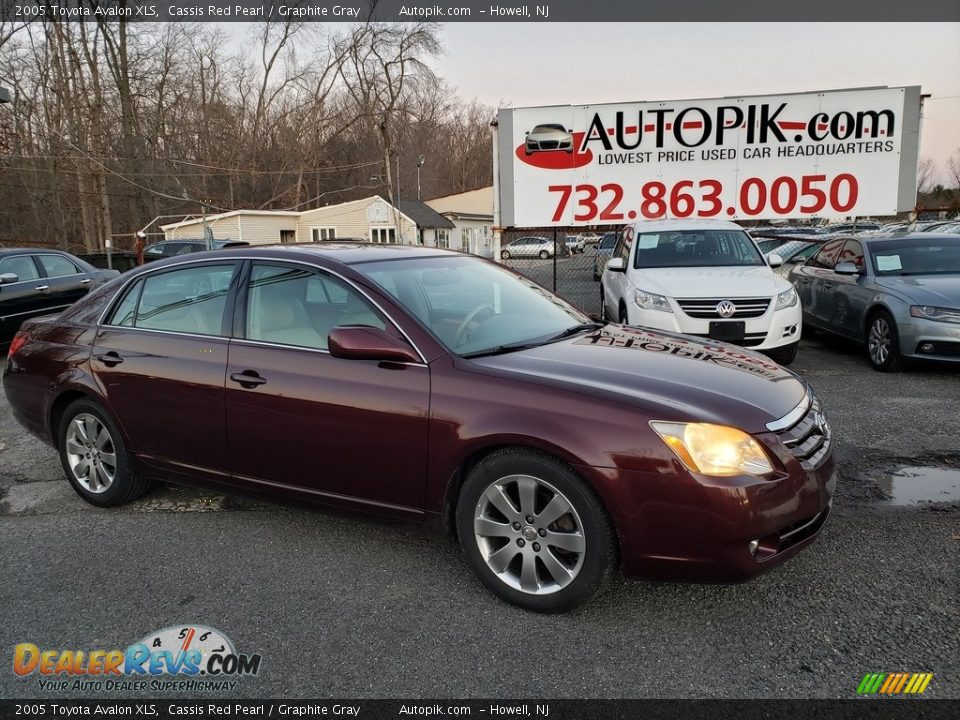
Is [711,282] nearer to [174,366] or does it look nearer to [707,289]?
[707,289]

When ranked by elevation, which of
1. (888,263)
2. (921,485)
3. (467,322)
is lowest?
(921,485)

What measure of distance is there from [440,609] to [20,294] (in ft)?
31.5

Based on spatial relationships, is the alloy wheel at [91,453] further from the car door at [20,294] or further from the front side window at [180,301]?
the car door at [20,294]

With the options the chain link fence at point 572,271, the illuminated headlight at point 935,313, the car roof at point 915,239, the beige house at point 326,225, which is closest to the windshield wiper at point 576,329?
the illuminated headlight at point 935,313

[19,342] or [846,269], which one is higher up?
[846,269]

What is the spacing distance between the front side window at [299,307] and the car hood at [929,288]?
20.5 ft

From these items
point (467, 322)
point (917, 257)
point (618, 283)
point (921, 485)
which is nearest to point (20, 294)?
point (618, 283)

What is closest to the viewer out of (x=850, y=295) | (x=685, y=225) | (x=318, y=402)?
(x=318, y=402)

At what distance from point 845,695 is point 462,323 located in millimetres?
2178

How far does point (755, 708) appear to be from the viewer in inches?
87.1

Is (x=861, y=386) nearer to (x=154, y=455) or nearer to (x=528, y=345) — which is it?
(x=528, y=345)

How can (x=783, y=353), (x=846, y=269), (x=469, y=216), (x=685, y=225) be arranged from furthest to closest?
1. (x=469, y=216)
2. (x=685, y=225)
3. (x=846, y=269)
4. (x=783, y=353)

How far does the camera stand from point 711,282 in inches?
287

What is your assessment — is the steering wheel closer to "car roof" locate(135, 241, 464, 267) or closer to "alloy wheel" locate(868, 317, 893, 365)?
"car roof" locate(135, 241, 464, 267)
